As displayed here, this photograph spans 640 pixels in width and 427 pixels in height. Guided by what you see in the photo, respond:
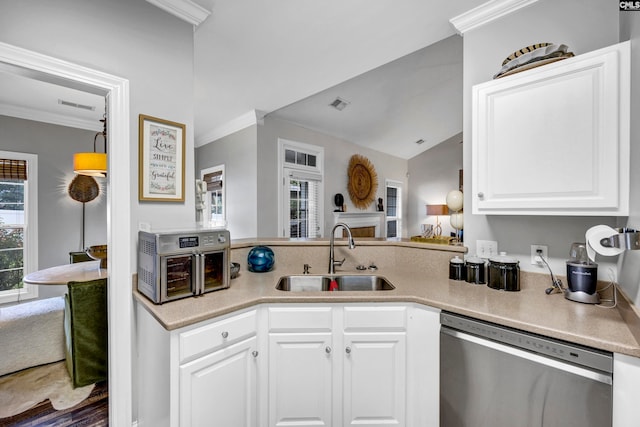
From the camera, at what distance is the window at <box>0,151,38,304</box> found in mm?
3500

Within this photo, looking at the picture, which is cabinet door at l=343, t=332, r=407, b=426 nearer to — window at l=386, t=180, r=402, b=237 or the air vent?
the air vent

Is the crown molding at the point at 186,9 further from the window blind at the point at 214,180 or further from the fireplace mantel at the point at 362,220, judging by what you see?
the fireplace mantel at the point at 362,220

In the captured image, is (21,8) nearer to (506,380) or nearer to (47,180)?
(506,380)

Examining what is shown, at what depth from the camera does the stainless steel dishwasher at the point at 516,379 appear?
1.03 meters

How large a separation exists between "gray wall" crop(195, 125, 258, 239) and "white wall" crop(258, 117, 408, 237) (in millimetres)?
76

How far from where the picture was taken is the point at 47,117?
3.75 meters

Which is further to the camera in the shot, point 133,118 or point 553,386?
point 133,118

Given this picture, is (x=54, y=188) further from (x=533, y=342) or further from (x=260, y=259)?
(x=533, y=342)

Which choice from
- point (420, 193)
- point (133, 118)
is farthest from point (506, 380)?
point (420, 193)

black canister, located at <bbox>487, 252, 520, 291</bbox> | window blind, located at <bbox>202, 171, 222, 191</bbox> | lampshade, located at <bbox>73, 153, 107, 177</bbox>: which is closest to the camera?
black canister, located at <bbox>487, 252, 520, 291</bbox>

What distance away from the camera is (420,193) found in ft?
23.0

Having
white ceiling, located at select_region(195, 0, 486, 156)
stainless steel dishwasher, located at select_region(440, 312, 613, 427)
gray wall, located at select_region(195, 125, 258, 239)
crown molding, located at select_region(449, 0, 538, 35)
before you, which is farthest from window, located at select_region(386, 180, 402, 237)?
stainless steel dishwasher, located at select_region(440, 312, 613, 427)

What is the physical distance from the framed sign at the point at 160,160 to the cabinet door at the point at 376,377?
4.64 feet

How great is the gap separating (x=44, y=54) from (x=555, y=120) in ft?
8.22
